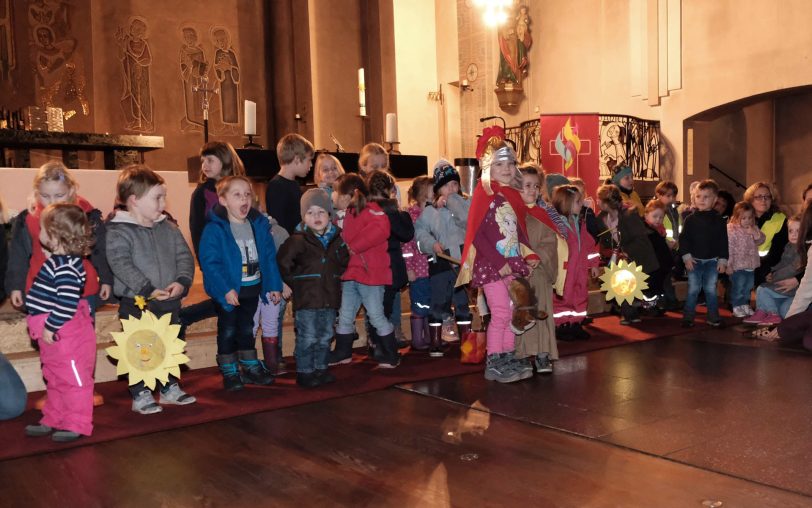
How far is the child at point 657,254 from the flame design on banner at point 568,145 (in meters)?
4.12

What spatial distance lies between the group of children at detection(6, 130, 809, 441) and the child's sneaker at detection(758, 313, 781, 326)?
1.63m

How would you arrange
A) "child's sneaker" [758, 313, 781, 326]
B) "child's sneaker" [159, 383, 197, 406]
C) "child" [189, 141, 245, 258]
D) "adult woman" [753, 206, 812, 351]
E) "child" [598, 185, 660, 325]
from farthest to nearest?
"child" [598, 185, 660, 325] < "child's sneaker" [758, 313, 781, 326] < "adult woman" [753, 206, 812, 351] < "child" [189, 141, 245, 258] < "child's sneaker" [159, 383, 197, 406]

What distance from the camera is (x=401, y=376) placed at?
498cm

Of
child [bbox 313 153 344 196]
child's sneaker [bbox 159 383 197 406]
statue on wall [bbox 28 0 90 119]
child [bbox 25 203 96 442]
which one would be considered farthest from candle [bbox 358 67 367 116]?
child [bbox 25 203 96 442]

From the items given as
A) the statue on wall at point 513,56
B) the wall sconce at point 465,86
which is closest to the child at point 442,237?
the statue on wall at point 513,56

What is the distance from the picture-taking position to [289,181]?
17.4ft

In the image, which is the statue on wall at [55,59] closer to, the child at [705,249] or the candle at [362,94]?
the candle at [362,94]

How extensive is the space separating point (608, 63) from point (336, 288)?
1005 centimetres

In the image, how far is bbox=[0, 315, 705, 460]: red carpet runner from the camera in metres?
3.82

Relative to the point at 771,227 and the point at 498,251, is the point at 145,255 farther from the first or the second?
the point at 771,227

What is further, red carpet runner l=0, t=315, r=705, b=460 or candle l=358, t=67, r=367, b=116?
candle l=358, t=67, r=367, b=116

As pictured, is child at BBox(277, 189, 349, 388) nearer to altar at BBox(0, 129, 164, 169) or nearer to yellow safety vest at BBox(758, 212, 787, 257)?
altar at BBox(0, 129, 164, 169)

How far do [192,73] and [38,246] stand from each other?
9527 mm

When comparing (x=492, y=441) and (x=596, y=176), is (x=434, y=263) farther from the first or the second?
(x=596, y=176)
